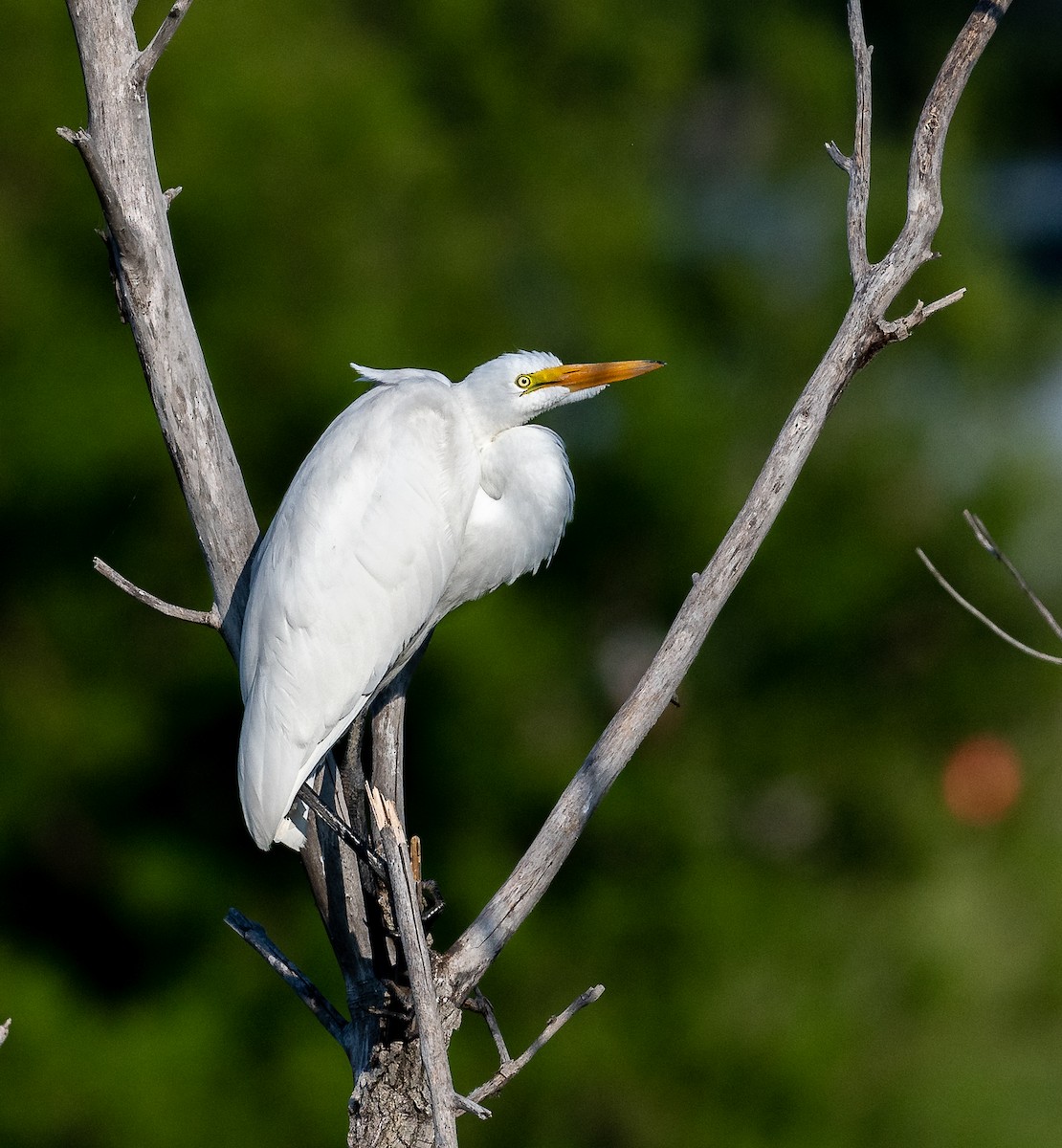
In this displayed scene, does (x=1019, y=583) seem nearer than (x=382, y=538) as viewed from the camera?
Yes

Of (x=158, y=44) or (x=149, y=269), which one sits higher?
(x=158, y=44)

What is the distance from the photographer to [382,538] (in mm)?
1695

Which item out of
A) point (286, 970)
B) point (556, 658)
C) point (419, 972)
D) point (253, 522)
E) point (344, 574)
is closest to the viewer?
point (419, 972)

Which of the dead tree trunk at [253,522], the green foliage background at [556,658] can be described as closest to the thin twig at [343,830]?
the dead tree trunk at [253,522]

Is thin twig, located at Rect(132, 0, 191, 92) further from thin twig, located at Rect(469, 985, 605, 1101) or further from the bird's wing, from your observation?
thin twig, located at Rect(469, 985, 605, 1101)

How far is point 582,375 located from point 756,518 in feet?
1.50

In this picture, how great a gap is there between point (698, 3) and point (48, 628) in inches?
102

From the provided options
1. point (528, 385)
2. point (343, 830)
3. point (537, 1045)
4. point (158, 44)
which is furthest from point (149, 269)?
point (537, 1045)

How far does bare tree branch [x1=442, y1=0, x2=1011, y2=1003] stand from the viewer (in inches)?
53.0

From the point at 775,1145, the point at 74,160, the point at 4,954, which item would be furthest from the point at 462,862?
the point at 74,160

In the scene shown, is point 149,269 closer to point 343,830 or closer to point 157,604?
point 157,604

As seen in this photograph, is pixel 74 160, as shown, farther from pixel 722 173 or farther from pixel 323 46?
pixel 722 173

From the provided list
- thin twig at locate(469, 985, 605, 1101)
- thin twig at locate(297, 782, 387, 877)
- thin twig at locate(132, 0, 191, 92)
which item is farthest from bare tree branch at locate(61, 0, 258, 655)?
thin twig at locate(469, 985, 605, 1101)

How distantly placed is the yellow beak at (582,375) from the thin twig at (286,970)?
0.75 metres
